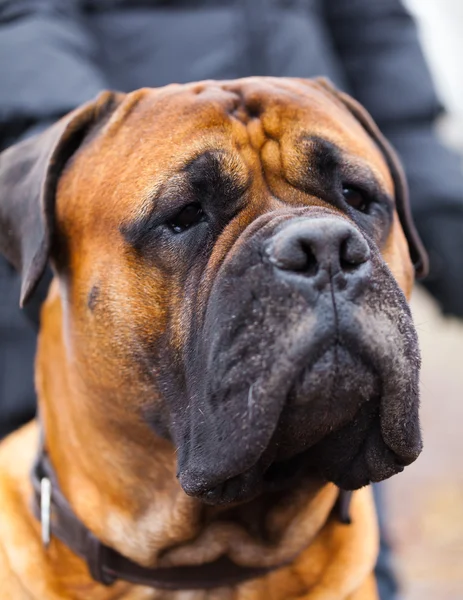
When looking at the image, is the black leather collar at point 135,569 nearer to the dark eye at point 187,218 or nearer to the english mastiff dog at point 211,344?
the english mastiff dog at point 211,344

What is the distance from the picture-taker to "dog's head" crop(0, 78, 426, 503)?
129cm

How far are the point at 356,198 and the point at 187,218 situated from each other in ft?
1.20

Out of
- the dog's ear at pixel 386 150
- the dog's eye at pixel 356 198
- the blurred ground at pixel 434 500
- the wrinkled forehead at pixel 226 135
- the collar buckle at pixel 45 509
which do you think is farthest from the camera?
the blurred ground at pixel 434 500

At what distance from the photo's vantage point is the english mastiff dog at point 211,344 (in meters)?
1.30

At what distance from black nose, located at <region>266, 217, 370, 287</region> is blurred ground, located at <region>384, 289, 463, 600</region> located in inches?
37.9

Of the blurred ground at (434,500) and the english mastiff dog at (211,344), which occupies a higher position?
the english mastiff dog at (211,344)

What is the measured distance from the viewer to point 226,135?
158 centimetres

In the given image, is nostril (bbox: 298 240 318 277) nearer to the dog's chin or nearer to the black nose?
the black nose

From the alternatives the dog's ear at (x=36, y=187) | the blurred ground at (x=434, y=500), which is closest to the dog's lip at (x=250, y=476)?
the dog's ear at (x=36, y=187)

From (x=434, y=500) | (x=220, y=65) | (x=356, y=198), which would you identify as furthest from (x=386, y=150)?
(x=434, y=500)

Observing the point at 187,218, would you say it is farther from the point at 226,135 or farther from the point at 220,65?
the point at 220,65

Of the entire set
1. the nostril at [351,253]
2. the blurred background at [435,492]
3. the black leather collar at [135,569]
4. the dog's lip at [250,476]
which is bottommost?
the blurred background at [435,492]

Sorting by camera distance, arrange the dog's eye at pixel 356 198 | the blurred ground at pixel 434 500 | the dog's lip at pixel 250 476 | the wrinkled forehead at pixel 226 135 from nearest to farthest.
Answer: the dog's lip at pixel 250 476 → the wrinkled forehead at pixel 226 135 → the dog's eye at pixel 356 198 → the blurred ground at pixel 434 500

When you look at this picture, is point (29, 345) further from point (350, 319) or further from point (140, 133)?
point (350, 319)
